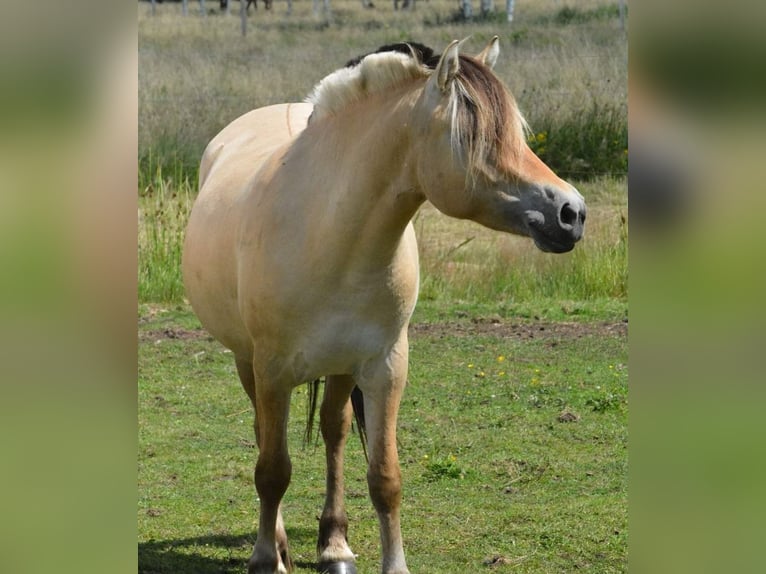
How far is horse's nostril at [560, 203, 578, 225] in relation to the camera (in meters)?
2.88

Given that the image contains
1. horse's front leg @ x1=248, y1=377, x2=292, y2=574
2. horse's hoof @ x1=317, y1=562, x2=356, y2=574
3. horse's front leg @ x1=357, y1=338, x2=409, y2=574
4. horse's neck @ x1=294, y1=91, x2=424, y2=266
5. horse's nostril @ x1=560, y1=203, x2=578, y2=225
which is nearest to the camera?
horse's nostril @ x1=560, y1=203, x2=578, y2=225

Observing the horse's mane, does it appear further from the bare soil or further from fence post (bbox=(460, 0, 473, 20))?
fence post (bbox=(460, 0, 473, 20))

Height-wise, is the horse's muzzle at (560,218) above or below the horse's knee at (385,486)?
above

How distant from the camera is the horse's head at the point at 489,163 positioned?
290 centimetres

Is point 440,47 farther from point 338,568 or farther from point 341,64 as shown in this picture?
point 338,568

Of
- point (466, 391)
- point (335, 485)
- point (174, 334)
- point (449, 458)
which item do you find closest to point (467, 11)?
point (174, 334)

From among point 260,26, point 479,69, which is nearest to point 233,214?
point 479,69

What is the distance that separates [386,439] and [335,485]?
0.61m

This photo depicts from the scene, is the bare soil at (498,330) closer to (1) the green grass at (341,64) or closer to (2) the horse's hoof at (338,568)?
(1) the green grass at (341,64)

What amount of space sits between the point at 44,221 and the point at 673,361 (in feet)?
2.31

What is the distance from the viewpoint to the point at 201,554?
Result: 4.24 m

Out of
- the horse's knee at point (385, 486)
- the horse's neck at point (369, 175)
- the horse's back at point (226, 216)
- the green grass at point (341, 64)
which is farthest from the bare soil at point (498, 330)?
the horse's neck at point (369, 175)

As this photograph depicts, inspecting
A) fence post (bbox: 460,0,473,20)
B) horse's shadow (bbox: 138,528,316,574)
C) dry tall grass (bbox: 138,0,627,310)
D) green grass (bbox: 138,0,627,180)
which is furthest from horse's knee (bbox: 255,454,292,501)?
fence post (bbox: 460,0,473,20)

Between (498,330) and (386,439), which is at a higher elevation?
(386,439)
